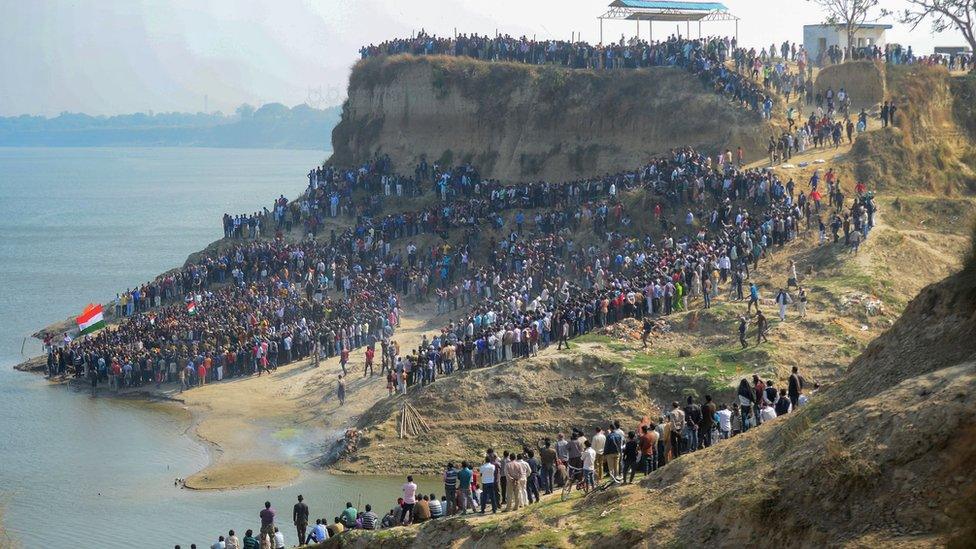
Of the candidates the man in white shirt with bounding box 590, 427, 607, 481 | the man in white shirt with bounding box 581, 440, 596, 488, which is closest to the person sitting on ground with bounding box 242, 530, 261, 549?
the man in white shirt with bounding box 581, 440, 596, 488

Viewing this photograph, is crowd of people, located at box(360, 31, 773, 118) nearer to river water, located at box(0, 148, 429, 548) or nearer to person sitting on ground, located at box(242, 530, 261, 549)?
river water, located at box(0, 148, 429, 548)

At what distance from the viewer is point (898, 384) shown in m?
19.0

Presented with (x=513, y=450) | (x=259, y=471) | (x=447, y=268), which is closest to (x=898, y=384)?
(x=513, y=450)

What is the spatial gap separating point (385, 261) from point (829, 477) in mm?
33823

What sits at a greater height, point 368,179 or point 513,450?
point 368,179

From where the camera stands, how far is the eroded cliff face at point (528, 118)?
2042 inches

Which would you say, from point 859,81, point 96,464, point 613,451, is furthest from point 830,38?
point 613,451

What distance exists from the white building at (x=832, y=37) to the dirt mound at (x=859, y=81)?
22.7 feet

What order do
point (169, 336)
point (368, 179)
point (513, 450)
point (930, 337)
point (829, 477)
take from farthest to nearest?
1. point (368, 179)
2. point (169, 336)
3. point (513, 450)
4. point (930, 337)
5. point (829, 477)

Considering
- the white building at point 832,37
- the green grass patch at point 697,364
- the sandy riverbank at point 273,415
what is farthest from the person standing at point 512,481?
the white building at point 832,37

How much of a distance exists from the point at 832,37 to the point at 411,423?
1304 inches

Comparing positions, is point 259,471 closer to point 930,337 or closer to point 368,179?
point 930,337

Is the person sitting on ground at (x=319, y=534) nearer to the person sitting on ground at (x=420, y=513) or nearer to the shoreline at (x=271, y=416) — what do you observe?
the person sitting on ground at (x=420, y=513)

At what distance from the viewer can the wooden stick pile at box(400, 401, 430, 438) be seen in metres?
34.1
